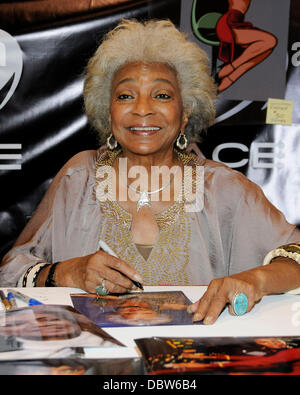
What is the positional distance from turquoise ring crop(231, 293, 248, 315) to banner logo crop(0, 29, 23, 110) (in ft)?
7.97

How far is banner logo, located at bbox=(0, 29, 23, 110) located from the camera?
332cm

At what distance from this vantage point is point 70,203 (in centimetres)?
244

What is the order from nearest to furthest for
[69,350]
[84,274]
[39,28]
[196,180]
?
[69,350] → [84,274] → [196,180] → [39,28]

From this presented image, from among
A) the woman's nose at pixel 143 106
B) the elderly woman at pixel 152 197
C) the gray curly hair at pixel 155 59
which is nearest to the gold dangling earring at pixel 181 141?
the elderly woman at pixel 152 197

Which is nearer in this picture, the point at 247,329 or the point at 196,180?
the point at 247,329

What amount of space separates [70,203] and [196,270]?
0.68 m

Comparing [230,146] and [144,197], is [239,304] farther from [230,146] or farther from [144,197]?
[230,146]

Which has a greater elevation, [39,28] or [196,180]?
[39,28]

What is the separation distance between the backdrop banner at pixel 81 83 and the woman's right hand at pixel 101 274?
1.65 metres

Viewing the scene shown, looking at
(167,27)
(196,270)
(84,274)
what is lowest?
(196,270)

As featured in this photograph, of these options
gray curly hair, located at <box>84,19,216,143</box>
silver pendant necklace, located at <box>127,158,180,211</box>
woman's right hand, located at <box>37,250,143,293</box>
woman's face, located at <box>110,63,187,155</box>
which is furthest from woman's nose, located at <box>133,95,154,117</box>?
woman's right hand, located at <box>37,250,143,293</box>

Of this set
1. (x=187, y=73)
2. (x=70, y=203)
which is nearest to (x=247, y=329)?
(x=70, y=203)

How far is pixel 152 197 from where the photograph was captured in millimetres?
2443

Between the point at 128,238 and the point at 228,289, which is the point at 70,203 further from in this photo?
the point at 228,289
